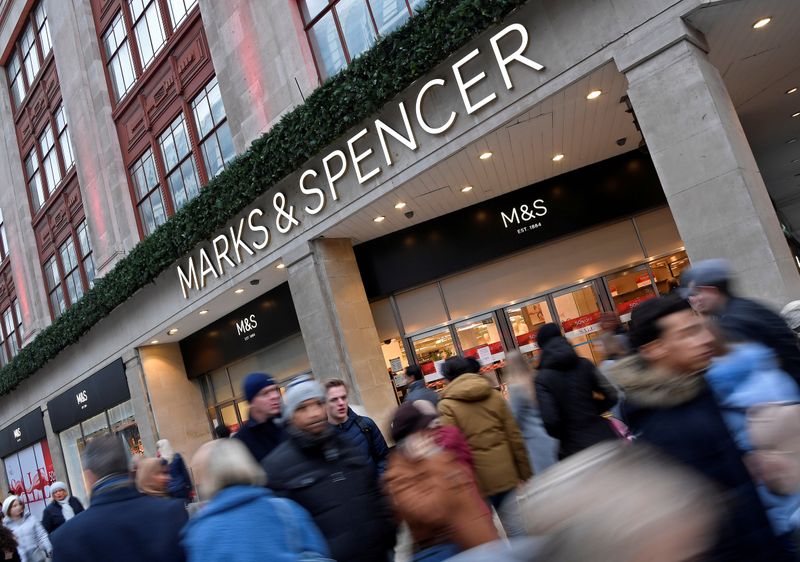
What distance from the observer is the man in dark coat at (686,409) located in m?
1.70

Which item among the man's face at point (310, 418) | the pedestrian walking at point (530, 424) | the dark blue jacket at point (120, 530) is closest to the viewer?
the dark blue jacket at point (120, 530)

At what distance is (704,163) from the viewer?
7.25 m

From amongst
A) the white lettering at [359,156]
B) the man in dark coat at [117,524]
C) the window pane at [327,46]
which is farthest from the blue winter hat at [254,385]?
the window pane at [327,46]

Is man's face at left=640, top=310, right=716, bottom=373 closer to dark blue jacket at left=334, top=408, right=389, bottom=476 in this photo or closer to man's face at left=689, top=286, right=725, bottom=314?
man's face at left=689, top=286, right=725, bottom=314

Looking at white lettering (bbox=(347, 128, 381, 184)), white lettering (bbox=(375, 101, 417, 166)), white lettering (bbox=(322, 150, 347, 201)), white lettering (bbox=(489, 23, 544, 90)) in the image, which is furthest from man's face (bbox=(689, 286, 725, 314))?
white lettering (bbox=(322, 150, 347, 201))

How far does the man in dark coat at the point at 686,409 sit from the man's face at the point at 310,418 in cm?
148

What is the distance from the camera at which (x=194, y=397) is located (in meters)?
18.8

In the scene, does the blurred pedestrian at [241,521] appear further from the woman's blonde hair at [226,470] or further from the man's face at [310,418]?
the man's face at [310,418]

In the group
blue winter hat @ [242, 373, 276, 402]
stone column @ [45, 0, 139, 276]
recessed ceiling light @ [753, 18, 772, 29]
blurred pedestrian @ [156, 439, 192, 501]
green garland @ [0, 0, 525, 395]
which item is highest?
stone column @ [45, 0, 139, 276]

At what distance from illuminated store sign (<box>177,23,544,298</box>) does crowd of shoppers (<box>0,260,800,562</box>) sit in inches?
228

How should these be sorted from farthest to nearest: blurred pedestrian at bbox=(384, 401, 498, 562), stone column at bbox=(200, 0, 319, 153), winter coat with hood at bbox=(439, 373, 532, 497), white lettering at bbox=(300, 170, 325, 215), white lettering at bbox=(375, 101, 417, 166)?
stone column at bbox=(200, 0, 319, 153), white lettering at bbox=(300, 170, 325, 215), white lettering at bbox=(375, 101, 417, 166), winter coat with hood at bbox=(439, 373, 532, 497), blurred pedestrian at bbox=(384, 401, 498, 562)

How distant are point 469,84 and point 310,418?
7.13m

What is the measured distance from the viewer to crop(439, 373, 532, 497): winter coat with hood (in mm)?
4750

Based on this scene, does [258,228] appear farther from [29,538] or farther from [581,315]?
[581,315]
